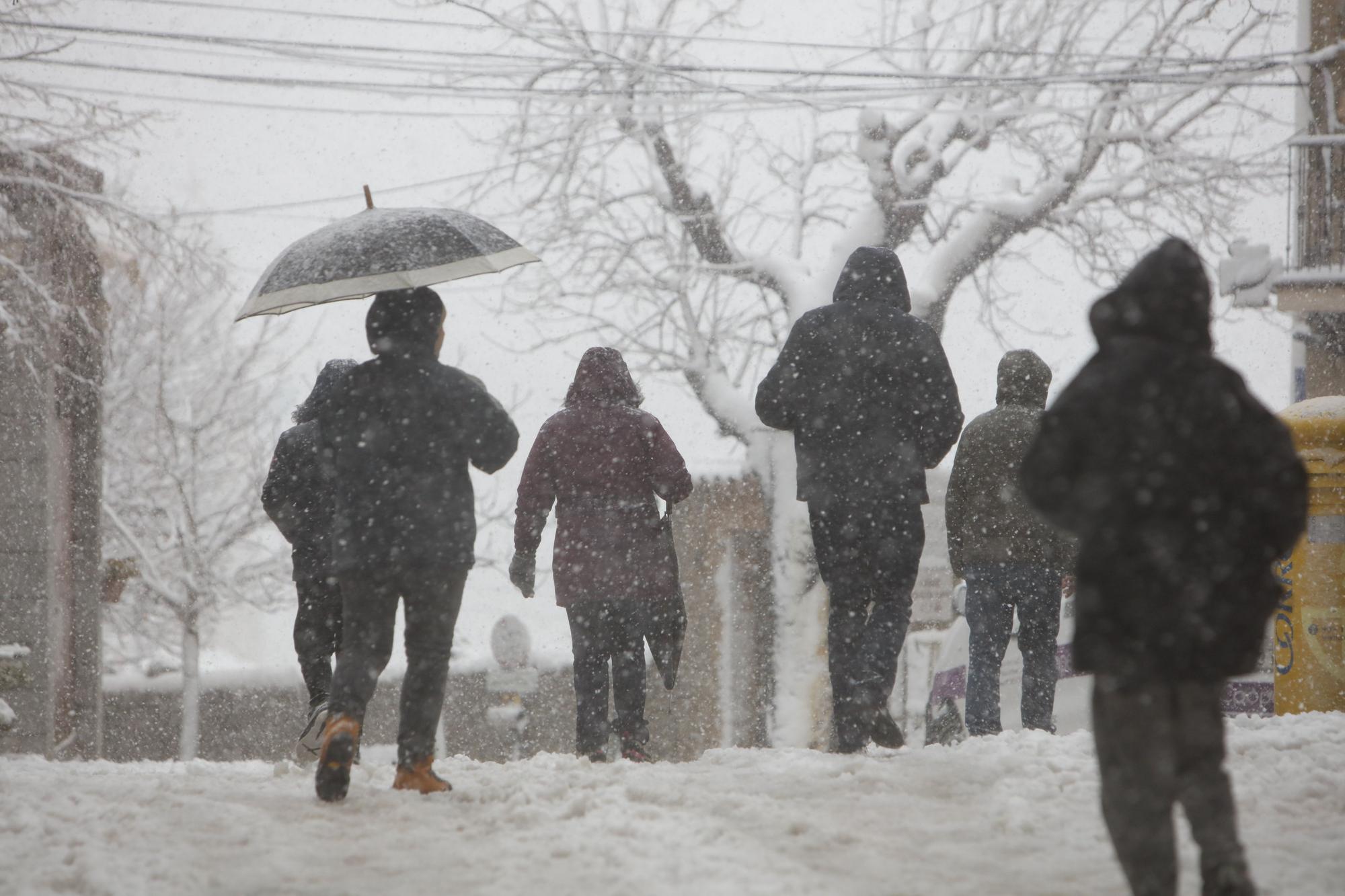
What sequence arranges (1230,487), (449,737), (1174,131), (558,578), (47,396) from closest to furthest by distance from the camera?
(1230,487)
(558,578)
(47,396)
(1174,131)
(449,737)

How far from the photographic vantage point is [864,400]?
16.7ft

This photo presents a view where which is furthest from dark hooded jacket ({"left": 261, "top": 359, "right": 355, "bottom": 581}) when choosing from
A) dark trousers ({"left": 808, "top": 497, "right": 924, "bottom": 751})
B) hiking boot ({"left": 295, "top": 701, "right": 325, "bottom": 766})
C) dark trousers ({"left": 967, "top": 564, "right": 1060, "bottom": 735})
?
dark trousers ({"left": 967, "top": 564, "right": 1060, "bottom": 735})

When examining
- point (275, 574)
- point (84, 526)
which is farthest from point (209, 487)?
point (84, 526)

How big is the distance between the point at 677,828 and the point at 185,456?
69.1 ft

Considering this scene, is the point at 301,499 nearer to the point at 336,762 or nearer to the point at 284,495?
the point at 284,495

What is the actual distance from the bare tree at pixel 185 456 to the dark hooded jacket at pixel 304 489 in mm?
17435

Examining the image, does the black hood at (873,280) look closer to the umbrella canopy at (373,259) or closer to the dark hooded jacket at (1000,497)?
the dark hooded jacket at (1000,497)

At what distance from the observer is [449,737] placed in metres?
21.5

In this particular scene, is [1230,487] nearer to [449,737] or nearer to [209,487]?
[449,737]

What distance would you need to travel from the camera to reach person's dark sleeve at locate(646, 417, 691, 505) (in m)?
5.72

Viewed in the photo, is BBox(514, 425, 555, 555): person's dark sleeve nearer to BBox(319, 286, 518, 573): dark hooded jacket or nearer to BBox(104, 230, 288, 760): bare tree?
BBox(319, 286, 518, 573): dark hooded jacket

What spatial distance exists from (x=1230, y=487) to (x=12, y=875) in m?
3.06

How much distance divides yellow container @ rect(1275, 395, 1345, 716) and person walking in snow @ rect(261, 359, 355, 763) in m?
4.43

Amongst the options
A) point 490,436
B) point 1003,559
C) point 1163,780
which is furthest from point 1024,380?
point 1163,780
